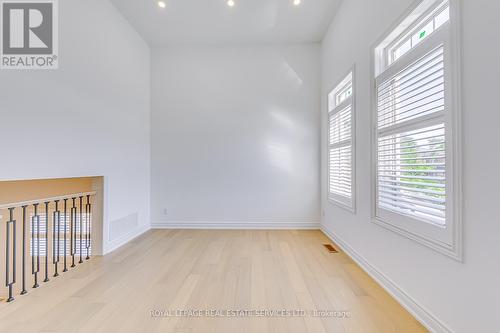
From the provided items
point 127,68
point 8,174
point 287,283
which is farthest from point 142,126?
point 287,283

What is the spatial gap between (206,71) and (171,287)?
3.84 m

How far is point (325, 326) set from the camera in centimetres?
178

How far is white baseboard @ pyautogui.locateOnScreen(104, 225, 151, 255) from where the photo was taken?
136 inches

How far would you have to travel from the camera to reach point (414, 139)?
1.94 metres

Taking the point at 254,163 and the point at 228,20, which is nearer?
the point at 228,20

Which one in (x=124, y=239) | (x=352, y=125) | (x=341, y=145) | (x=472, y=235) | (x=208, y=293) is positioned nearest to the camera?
(x=472, y=235)

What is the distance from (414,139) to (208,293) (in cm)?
226

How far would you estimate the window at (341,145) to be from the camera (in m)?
3.22

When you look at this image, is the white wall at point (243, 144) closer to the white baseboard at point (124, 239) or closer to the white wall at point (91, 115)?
the white baseboard at point (124, 239)

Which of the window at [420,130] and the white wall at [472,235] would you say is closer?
the white wall at [472,235]

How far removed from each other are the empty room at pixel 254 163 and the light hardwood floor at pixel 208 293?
2 centimetres
